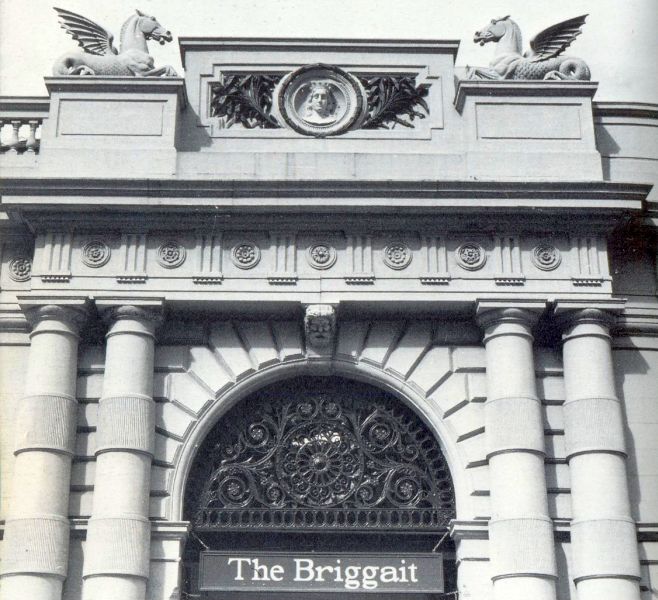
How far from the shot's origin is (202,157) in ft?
61.9

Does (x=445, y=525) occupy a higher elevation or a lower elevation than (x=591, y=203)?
lower

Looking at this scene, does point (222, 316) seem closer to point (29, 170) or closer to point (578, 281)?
point (29, 170)

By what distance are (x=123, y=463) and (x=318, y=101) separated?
6.65 metres

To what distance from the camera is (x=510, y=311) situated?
59.2ft

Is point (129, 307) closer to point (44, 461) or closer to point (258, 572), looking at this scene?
point (44, 461)

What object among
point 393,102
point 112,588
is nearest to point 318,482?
point 112,588

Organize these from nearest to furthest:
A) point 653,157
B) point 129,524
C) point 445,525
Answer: point 129,524 < point 445,525 < point 653,157

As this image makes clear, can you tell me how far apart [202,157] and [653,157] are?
7.44 m

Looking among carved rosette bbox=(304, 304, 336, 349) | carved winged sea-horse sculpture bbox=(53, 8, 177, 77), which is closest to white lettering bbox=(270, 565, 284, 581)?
carved rosette bbox=(304, 304, 336, 349)

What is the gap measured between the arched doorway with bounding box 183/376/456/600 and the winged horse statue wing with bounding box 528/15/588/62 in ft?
21.0

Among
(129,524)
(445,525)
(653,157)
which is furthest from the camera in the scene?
(653,157)

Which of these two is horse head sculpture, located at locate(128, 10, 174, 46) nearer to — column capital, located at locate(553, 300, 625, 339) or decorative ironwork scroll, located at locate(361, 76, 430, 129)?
decorative ironwork scroll, located at locate(361, 76, 430, 129)

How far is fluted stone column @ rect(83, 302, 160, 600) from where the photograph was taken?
54.2 feet

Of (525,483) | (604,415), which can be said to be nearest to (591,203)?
(604,415)
